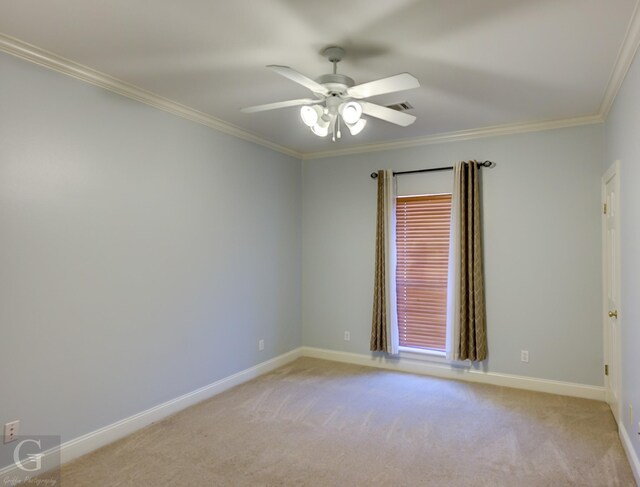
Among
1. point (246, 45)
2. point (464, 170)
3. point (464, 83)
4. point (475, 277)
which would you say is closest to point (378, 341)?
point (475, 277)

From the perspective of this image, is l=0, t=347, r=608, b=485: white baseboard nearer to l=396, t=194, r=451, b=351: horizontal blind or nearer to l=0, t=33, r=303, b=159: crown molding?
l=396, t=194, r=451, b=351: horizontal blind

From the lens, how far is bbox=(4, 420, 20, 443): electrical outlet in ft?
7.93

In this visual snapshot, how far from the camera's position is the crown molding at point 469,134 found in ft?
12.6

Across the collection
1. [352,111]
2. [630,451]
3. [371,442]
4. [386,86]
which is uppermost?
[386,86]

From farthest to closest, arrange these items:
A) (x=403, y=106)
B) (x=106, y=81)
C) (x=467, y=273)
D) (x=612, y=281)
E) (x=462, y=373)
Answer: (x=462, y=373), (x=467, y=273), (x=403, y=106), (x=612, y=281), (x=106, y=81)

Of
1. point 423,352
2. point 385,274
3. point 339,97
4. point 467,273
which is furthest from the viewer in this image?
point 385,274

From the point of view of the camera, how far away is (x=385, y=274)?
466 cm

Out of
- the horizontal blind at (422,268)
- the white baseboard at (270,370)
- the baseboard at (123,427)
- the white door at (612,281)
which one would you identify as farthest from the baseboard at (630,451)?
the baseboard at (123,427)

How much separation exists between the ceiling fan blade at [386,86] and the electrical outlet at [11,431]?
286 centimetres

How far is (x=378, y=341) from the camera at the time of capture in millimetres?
4691

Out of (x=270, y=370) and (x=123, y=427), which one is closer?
(x=123, y=427)

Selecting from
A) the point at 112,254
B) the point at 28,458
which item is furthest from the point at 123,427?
the point at 112,254

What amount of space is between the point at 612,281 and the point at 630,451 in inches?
53.2

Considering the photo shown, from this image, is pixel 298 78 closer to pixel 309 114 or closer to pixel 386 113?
pixel 309 114
